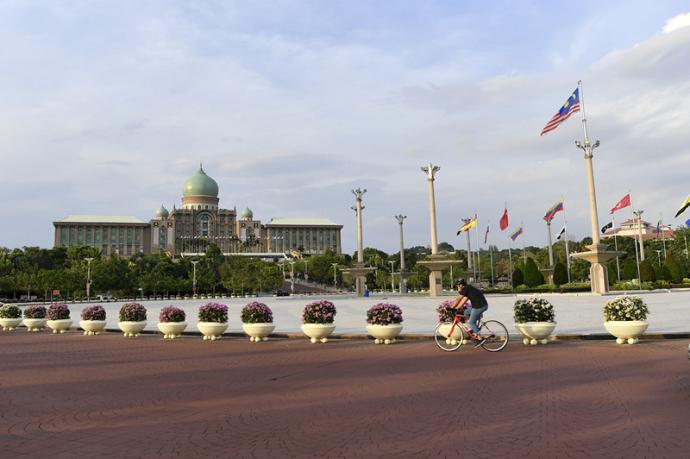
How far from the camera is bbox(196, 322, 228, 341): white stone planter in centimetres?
1905

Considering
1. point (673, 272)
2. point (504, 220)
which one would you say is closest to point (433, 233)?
point (504, 220)

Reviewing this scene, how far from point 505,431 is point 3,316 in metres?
29.4

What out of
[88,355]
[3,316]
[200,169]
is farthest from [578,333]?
[200,169]

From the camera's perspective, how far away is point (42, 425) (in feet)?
25.0

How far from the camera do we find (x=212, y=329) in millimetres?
19078

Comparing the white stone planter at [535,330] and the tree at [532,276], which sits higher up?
the tree at [532,276]

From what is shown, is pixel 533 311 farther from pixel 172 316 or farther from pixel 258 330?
pixel 172 316

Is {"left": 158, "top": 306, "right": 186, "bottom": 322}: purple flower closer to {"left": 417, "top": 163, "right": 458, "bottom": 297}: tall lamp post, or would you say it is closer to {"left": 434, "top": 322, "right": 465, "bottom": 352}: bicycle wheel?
{"left": 434, "top": 322, "right": 465, "bottom": 352}: bicycle wheel

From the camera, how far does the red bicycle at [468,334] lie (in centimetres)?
1438

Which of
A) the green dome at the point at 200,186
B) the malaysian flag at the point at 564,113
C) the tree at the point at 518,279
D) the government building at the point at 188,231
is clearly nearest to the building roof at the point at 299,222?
the government building at the point at 188,231

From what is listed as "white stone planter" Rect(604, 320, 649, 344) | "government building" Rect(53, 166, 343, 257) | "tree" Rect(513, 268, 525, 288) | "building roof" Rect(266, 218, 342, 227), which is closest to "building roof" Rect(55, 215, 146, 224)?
"government building" Rect(53, 166, 343, 257)

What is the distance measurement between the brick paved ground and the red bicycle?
0.44 meters

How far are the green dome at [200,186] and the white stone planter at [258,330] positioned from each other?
157 metres

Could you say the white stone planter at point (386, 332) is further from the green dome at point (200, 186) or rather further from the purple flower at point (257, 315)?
the green dome at point (200, 186)
